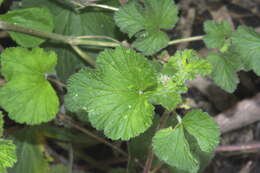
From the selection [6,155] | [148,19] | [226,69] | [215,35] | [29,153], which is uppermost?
[148,19]

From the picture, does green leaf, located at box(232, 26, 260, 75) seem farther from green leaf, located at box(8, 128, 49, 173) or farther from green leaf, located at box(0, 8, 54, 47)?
green leaf, located at box(8, 128, 49, 173)

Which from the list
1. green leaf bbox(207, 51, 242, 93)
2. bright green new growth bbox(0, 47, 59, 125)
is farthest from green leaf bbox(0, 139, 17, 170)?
green leaf bbox(207, 51, 242, 93)

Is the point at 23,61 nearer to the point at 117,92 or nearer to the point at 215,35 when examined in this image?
the point at 117,92

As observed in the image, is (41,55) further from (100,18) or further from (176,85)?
(176,85)

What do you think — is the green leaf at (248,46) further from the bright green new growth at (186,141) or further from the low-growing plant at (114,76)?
the bright green new growth at (186,141)

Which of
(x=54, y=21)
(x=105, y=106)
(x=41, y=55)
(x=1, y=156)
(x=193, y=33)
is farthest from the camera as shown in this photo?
(x=193, y=33)

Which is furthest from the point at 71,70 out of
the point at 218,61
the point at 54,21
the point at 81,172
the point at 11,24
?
the point at 218,61

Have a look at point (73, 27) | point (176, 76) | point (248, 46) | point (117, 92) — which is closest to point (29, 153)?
point (73, 27)
